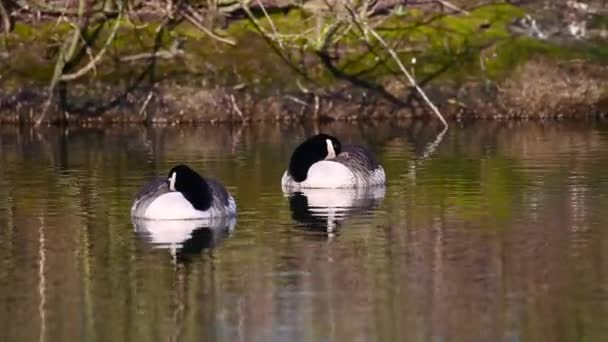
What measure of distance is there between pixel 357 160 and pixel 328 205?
8.20ft

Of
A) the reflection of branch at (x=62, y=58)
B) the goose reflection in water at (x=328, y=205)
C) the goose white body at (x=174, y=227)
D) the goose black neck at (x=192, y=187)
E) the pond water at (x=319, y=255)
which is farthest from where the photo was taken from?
the reflection of branch at (x=62, y=58)

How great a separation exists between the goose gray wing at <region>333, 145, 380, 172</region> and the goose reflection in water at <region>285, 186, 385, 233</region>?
0.35m

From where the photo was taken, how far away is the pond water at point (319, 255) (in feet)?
45.3

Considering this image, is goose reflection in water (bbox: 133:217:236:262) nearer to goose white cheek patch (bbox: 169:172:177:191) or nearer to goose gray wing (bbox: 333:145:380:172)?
goose white cheek patch (bbox: 169:172:177:191)

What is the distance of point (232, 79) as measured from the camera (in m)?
37.1

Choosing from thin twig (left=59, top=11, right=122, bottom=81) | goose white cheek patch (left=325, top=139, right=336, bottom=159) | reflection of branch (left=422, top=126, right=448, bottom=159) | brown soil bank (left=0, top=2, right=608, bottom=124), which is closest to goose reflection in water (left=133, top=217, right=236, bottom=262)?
goose white cheek patch (left=325, top=139, right=336, bottom=159)

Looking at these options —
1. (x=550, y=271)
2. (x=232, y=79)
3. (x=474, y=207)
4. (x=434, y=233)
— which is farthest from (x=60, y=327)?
(x=232, y=79)

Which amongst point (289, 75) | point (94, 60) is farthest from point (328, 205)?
point (289, 75)

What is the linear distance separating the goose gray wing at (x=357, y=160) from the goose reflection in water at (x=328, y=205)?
1.13 ft

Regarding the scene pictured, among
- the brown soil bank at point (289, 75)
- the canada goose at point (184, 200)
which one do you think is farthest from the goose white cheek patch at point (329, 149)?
the brown soil bank at point (289, 75)

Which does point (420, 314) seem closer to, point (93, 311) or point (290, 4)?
point (93, 311)

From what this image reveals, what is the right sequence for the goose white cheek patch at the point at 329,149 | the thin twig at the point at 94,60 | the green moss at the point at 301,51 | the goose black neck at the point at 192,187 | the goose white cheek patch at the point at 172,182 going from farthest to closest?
the green moss at the point at 301,51 < the thin twig at the point at 94,60 < the goose white cheek patch at the point at 329,149 < the goose white cheek patch at the point at 172,182 < the goose black neck at the point at 192,187

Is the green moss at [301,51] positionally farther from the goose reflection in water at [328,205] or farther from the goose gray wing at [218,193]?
the goose gray wing at [218,193]

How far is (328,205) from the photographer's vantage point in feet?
73.4
